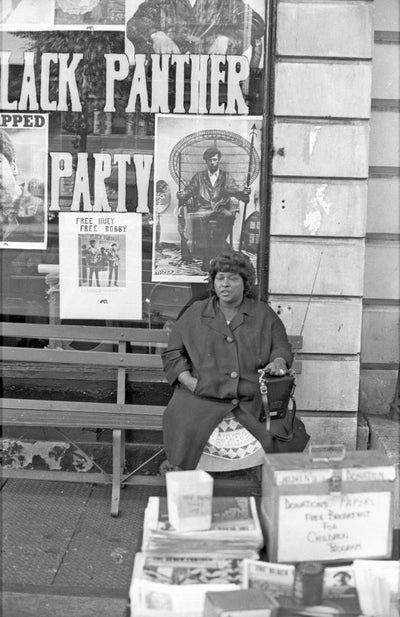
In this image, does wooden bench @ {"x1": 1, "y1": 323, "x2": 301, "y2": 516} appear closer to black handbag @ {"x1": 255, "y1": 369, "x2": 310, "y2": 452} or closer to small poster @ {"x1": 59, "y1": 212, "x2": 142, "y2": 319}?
small poster @ {"x1": 59, "y1": 212, "x2": 142, "y2": 319}

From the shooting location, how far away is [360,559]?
2766 millimetres

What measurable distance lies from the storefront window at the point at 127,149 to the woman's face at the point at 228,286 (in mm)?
1061

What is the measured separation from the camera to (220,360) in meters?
4.68

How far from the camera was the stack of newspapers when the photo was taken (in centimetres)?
248

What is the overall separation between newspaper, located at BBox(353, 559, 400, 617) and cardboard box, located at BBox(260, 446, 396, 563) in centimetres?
11

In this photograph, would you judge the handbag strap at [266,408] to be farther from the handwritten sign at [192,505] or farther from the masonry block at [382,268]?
the handwritten sign at [192,505]

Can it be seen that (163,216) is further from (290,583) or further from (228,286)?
(290,583)

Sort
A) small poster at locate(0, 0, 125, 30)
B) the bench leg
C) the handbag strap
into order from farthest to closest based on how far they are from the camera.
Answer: small poster at locate(0, 0, 125, 30) → the bench leg → the handbag strap

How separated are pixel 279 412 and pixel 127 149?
7.07ft

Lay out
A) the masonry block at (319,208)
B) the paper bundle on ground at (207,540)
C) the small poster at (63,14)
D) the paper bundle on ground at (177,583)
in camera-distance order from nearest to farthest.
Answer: the paper bundle on ground at (177,583) < the paper bundle on ground at (207,540) < the masonry block at (319,208) < the small poster at (63,14)

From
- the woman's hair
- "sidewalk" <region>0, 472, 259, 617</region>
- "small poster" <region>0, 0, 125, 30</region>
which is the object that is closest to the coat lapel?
the woman's hair

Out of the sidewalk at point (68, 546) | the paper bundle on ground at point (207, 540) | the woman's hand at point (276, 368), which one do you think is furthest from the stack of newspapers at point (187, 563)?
the woman's hand at point (276, 368)

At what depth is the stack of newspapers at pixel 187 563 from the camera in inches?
97.8

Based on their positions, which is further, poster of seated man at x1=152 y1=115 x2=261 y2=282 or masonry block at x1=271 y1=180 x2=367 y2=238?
poster of seated man at x1=152 y1=115 x2=261 y2=282
